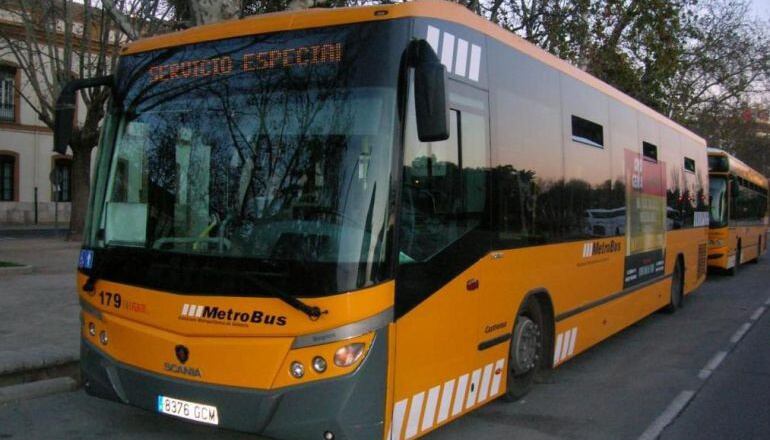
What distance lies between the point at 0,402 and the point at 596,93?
21.4 feet

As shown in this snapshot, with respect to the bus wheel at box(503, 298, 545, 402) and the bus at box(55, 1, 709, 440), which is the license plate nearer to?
the bus at box(55, 1, 709, 440)

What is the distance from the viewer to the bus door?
4103 mm

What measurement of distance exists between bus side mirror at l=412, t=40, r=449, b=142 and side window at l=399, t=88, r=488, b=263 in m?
0.23

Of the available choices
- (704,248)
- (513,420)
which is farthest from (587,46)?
(513,420)

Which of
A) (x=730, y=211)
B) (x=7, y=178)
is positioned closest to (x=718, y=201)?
(x=730, y=211)

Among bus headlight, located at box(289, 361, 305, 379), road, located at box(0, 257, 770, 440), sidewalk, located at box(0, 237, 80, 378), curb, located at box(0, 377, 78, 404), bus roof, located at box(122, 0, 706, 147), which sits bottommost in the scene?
road, located at box(0, 257, 770, 440)

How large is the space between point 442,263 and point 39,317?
6735 millimetres

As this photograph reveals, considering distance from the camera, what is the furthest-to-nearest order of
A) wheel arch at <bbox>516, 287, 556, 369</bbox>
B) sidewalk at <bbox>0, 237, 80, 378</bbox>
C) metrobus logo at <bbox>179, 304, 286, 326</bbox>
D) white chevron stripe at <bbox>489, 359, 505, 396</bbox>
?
sidewalk at <bbox>0, 237, 80, 378</bbox> < wheel arch at <bbox>516, 287, 556, 369</bbox> < white chevron stripe at <bbox>489, 359, 505, 396</bbox> < metrobus logo at <bbox>179, 304, 286, 326</bbox>

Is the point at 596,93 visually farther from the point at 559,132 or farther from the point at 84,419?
the point at 84,419

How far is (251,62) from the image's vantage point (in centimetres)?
435

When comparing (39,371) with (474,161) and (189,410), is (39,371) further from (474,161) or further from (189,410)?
(474,161)

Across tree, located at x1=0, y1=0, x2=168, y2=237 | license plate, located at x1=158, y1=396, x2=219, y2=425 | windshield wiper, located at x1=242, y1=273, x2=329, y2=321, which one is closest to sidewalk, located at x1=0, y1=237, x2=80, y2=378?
license plate, located at x1=158, y1=396, x2=219, y2=425

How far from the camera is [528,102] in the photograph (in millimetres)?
5758

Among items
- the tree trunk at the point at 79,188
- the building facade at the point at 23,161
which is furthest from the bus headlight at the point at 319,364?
the building facade at the point at 23,161
